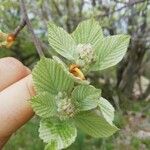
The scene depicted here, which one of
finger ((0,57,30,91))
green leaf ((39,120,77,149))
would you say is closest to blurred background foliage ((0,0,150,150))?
finger ((0,57,30,91))

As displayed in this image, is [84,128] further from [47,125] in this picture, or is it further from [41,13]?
[41,13]

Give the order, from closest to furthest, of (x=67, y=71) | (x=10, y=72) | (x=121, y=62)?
(x=67, y=71) → (x=10, y=72) → (x=121, y=62)

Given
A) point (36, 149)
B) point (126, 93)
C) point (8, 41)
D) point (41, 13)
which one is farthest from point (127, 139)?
point (8, 41)

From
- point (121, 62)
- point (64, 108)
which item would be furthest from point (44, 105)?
point (121, 62)

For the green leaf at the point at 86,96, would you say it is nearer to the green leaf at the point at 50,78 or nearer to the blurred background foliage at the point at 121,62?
the green leaf at the point at 50,78

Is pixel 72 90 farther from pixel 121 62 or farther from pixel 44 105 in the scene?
pixel 121 62

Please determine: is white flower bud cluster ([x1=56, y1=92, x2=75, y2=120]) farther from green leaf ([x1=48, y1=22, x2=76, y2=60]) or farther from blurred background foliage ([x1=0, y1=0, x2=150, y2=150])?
blurred background foliage ([x1=0, y1=0, x2=150, y2=150])
